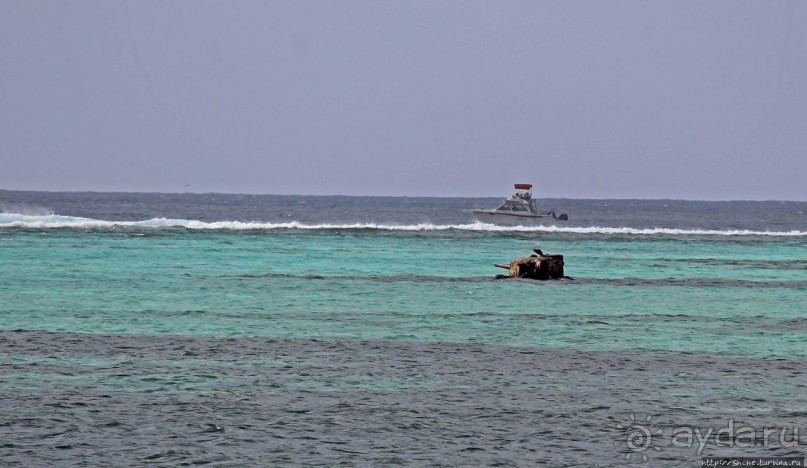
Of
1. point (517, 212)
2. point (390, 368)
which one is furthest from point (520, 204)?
point (390, 368)

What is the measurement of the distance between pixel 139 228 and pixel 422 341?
212 feet

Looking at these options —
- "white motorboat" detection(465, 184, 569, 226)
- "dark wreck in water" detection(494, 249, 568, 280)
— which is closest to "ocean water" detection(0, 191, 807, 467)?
"dark wreck in water" detection(494, 249, 568, 280)

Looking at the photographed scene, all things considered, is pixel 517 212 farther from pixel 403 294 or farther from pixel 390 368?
pixel 390 368

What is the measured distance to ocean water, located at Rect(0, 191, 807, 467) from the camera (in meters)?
13.4

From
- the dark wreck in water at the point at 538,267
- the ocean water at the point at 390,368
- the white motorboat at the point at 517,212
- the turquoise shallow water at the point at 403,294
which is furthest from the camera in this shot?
the white motorboat at the point at 517,212

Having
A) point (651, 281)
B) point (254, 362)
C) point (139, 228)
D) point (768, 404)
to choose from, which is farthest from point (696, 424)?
point (139, 228)

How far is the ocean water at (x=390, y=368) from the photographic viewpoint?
44.0 ft

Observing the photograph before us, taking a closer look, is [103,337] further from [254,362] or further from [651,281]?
[651,281]

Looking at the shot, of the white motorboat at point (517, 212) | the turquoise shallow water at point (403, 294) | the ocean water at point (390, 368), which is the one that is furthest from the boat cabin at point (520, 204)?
the ocean water at point (390, 368)

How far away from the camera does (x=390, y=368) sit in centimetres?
1917

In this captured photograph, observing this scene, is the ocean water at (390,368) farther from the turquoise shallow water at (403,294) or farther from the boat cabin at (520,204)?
the boat cabin at (520,204)

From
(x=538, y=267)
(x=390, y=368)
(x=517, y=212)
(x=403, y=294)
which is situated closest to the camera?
(x=390, y=368)

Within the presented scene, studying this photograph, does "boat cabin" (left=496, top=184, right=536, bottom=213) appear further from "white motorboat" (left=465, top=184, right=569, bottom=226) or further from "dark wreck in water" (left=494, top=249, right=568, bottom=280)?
"dark wreck in water" (left=494, top=249, right=568, bottom=280)

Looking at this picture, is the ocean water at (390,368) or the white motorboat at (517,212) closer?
the ocean water at (390,368)
